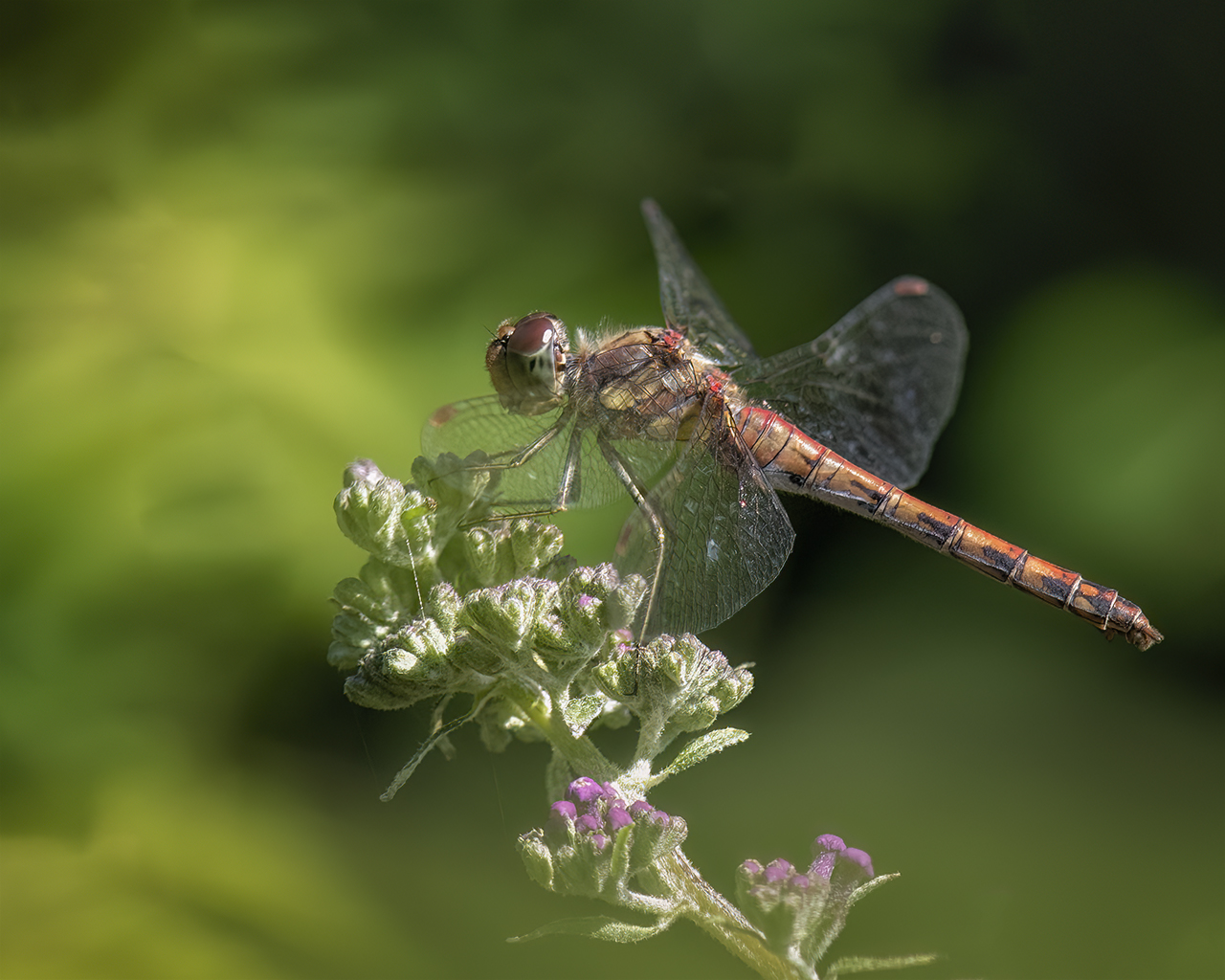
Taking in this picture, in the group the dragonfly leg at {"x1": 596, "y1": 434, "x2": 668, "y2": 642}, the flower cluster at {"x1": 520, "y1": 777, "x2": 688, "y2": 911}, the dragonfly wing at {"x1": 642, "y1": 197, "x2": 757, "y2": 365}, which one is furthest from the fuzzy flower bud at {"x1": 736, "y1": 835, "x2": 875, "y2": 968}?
the dragonfly wing at {"x1": 642, "y1": 197, "x2": 757, "y2": 365}

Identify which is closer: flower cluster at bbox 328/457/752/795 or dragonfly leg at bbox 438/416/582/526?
flower cluster at bbox 328/457/752/795

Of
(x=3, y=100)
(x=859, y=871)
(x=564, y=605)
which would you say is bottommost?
(x=859, y=871)

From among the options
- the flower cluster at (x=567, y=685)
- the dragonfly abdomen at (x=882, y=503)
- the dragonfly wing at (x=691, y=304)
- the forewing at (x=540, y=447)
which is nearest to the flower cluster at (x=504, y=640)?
the flower cluster at (x=567, y=685)

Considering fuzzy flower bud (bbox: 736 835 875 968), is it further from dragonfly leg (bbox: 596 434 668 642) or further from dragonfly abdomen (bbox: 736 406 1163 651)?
dragonfly abdomen (bbox: 736 406 1163 651)

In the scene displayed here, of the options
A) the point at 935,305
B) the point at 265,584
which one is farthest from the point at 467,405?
the point at 935,305

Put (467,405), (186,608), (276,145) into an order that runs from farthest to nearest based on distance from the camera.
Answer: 1. (276,145)
2. (186,608)
3. (467,405)

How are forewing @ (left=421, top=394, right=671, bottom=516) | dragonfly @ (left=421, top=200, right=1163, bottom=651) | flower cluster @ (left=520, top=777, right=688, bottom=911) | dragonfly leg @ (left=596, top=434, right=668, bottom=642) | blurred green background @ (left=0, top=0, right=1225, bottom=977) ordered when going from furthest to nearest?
1. blurred green background @ (left=0, top=0, right=1225, bottom=977)
2. forewing @ (left=421, top=394, right=671, bottom=516)
3. dragonfly @ (left=421, top=200, right=1163, bottom=651)
4. dragonfly leg @ (left=596, top=434, right=668, bottom=642)
5. flower cluster @ (left=520, top=777, right=688, bottom=911)

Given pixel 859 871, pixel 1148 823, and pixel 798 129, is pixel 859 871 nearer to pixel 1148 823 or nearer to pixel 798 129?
pixel 1148 823

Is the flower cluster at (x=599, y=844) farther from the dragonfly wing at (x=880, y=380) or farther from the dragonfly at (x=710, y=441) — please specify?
the dragonfly wing at (x=880, y=380)
